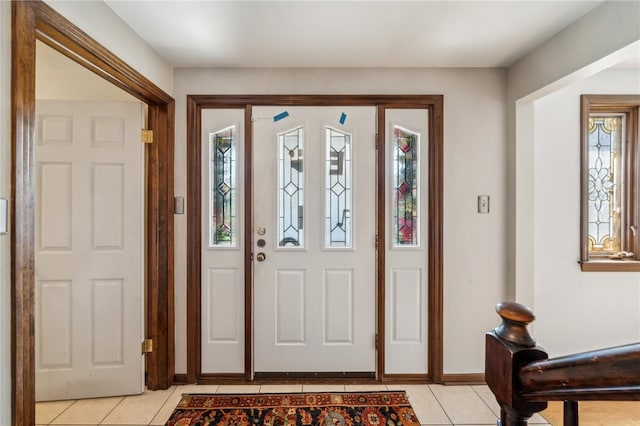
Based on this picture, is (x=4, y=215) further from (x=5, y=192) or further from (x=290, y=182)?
(x=290, y=182)

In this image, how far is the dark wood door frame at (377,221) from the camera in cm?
269

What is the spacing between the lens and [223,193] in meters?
2.74

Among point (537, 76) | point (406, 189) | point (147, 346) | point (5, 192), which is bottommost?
point (147, 346)

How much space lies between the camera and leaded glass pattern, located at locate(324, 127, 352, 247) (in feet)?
8.98

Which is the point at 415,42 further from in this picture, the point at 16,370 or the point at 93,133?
the point at 16,370

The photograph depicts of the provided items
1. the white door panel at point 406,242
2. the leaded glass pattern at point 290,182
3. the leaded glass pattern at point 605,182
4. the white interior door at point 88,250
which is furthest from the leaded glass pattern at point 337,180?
the leaded glass pattern at point 605,182

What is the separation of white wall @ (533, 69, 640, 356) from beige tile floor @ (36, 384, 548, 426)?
2.77 ft

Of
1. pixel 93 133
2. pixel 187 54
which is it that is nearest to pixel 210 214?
pixel 93 133

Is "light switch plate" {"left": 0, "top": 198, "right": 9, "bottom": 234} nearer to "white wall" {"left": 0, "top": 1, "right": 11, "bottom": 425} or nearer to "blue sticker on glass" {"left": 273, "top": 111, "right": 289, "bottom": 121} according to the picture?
"white wall" {"left": 0, "top": 1, "right": 11, "bottom": 425}

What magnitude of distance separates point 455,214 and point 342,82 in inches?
53.7

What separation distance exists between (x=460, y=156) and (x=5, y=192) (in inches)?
107

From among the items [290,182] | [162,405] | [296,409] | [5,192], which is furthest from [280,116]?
[162,405]

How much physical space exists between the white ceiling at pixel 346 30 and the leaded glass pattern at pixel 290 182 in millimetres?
571

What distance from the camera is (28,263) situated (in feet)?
4.44
